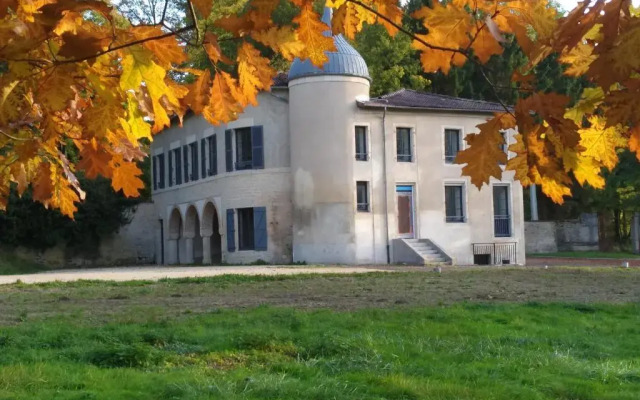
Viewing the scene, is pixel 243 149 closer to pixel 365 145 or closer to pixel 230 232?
pixel 230 232

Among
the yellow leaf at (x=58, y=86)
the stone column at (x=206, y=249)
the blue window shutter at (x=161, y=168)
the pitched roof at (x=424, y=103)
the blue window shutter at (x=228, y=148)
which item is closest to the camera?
the yellow leaf at (x=58, y=86)

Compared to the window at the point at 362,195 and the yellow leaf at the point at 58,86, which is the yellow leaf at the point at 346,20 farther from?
the window at the point at 362,195

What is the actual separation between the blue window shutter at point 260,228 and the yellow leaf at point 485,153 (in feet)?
79.9

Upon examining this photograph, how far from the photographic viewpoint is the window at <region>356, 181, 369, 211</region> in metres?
26.8

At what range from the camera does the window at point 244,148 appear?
90.3 ft

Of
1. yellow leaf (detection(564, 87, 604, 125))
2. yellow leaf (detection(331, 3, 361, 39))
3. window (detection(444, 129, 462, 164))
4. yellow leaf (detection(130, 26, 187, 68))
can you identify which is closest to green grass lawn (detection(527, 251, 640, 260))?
window (detection(444, 129, 462, 164))

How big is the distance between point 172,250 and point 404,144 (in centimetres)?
1246

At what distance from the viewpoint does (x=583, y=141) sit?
315 cm

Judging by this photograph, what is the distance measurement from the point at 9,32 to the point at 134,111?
555 millimetres

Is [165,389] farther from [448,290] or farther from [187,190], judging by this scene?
[187,190]

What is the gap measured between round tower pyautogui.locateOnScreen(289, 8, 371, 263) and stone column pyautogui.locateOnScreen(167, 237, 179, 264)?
30.3ft

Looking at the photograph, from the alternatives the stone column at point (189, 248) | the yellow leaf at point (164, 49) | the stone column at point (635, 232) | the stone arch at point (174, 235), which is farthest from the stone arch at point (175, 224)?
the yellow leaf at point (164, 49)

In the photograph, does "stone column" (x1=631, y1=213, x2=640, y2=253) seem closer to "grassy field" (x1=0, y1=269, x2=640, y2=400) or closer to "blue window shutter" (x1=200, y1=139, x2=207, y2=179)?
"blue window shutter" (x1=200, y1=139, x2=207, y2=179)

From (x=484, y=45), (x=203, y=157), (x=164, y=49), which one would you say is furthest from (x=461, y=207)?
(x=164, y=49)
